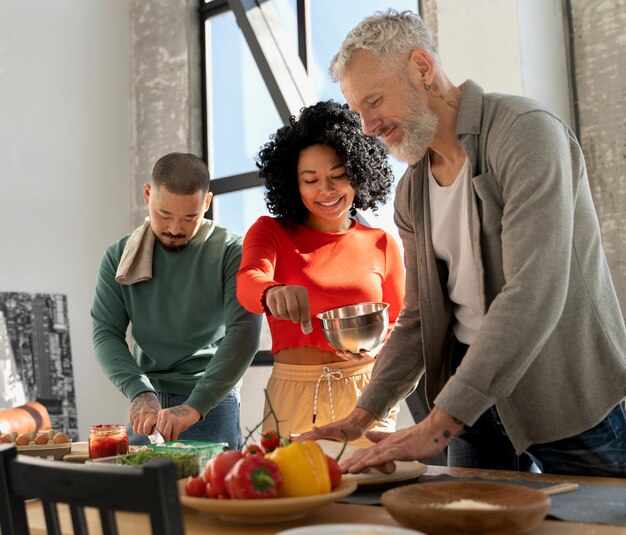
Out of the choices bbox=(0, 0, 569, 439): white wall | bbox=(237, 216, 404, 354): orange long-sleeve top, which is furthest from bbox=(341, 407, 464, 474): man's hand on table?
bbox=(0, 0, 569, 439): white wall

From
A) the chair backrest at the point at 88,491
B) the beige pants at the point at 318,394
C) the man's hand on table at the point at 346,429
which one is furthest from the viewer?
the beige pants at the point at 318,394

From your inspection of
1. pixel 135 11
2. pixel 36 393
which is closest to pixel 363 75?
pixel 36 393

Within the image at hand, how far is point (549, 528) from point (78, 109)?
495cm

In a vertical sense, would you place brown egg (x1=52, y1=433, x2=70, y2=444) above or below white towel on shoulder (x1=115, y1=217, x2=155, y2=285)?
below

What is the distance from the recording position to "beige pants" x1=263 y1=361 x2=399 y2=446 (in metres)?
2.27

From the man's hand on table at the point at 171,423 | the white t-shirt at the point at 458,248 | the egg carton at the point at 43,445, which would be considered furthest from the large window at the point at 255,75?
the egg carton at the point at 43,445

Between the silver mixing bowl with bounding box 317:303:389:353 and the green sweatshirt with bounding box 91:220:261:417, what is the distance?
47 cm

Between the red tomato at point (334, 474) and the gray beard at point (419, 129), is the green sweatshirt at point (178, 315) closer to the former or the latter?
the gray beard at point (419, 129)

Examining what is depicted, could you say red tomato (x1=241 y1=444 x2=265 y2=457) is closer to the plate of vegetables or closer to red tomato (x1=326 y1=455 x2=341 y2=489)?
the plate of vegetables

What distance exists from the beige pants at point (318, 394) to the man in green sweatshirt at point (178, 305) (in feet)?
0.75

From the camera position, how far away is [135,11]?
5.88m

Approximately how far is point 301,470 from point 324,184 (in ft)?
4.40

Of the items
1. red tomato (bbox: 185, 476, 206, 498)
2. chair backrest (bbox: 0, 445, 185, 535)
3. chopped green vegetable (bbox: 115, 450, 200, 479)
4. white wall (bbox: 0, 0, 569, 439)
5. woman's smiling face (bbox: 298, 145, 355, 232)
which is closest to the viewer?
chair backrest (bbox: 0, 445, 185, 535)

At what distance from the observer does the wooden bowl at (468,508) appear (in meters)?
1.00
